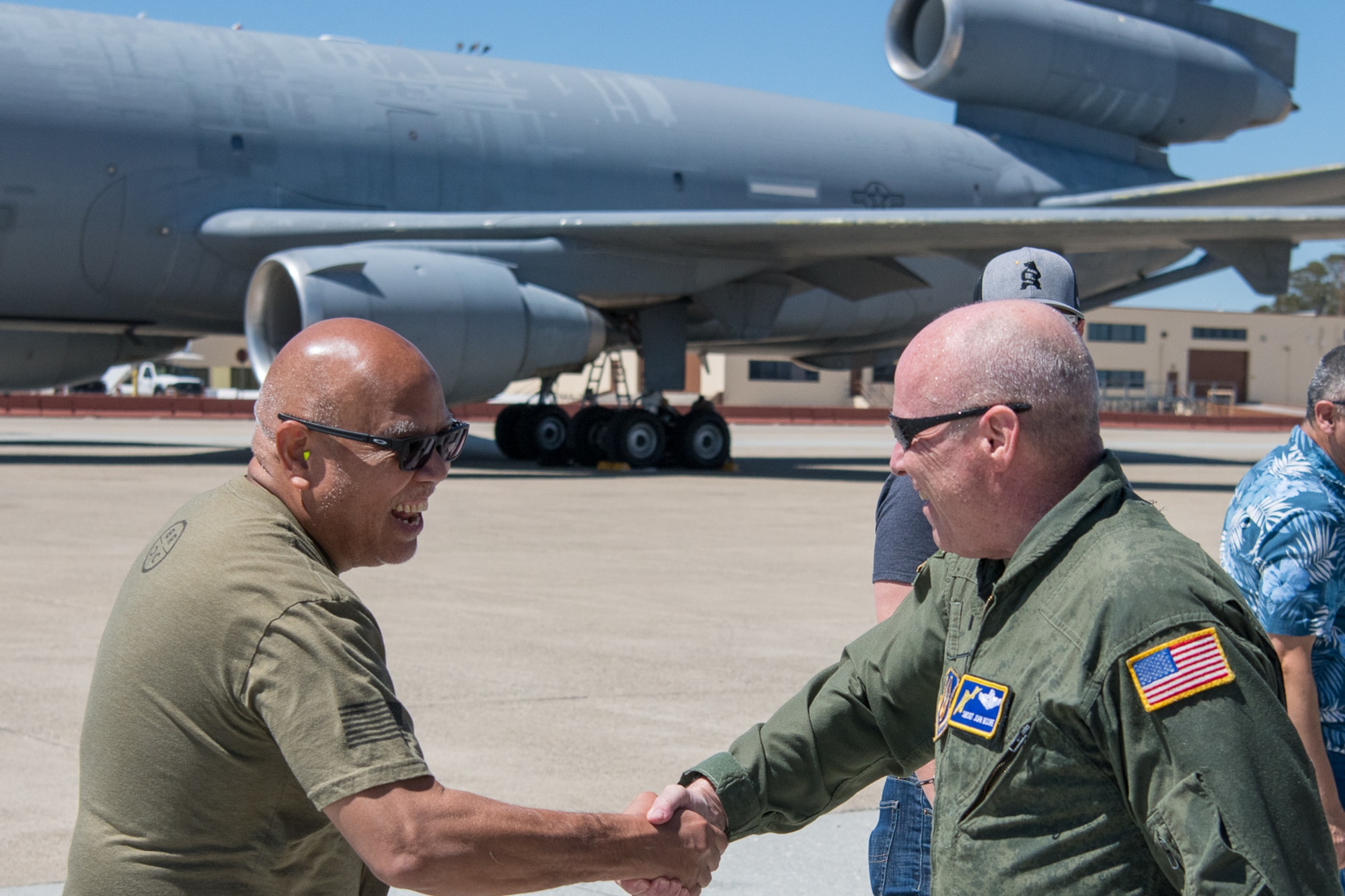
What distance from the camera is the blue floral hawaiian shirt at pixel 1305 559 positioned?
3252 mm

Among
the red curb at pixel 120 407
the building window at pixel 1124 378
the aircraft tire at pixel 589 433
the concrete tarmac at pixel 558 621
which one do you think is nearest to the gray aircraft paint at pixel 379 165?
the aircraft tire at pixel 589 433

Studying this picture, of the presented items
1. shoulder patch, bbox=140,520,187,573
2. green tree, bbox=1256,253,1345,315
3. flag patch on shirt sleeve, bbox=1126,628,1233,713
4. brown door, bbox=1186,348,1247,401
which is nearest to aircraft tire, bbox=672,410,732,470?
shoulder patch, bbox=140,520,187,573

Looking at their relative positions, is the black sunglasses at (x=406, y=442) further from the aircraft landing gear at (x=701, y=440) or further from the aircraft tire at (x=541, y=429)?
the aircraft tire at (x=541, y=429)

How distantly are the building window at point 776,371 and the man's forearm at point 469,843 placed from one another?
56882 mm

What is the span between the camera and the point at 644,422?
19125 millimetres

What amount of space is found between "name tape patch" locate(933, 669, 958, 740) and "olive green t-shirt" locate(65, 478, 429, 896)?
781 mm

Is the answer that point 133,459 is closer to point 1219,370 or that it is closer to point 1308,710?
point 1308,710

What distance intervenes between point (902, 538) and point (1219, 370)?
77626 millimetres

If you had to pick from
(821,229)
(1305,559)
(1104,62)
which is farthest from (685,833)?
(1104,62)

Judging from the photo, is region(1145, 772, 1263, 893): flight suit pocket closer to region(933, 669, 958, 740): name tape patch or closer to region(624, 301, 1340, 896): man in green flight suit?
region(624, 301, 1340, 896): man in green flight suit

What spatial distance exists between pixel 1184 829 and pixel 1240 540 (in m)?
1.96

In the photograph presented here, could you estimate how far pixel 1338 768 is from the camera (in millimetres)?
3354

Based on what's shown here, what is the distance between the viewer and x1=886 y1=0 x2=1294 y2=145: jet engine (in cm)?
2170

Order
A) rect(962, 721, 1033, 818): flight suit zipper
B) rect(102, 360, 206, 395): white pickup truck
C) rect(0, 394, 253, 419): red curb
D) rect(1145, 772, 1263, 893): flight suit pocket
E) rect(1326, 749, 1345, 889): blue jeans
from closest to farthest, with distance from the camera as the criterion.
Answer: rect(1145, 772, 1263, 893): flight suit pocket, rect(962, 721, 1033, 818): flight suit zipper, rect(1326, 749, 1345, 889): blue jeans, rect(0, 394, 253, 419): red curb, rect(102, 360, 206, 395): white pickup truck
